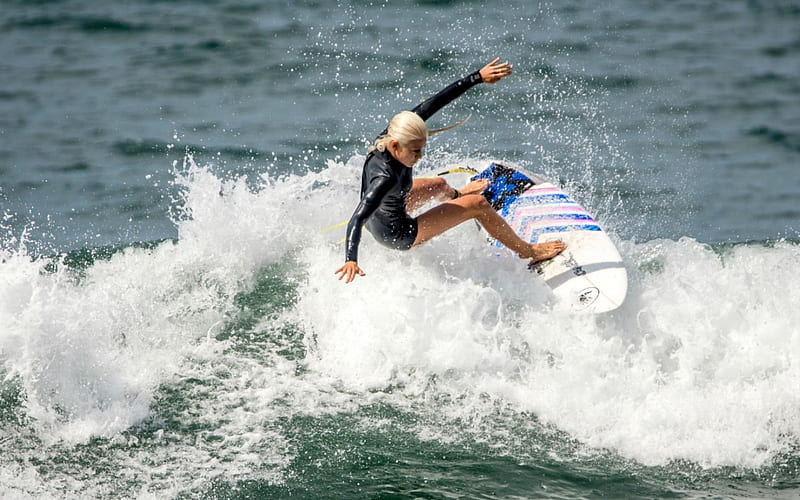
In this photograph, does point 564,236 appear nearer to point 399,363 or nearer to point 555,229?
point 555,229

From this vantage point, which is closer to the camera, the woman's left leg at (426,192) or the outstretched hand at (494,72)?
the outstretched hand at (494,72)

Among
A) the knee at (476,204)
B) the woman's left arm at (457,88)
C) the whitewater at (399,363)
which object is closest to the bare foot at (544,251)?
the whitewater at (399,363)

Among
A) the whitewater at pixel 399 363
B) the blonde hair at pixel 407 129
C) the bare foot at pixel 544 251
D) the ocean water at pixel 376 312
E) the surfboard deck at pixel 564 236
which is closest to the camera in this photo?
the ocean water at pixel 376 312

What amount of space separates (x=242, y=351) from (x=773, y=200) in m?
7.73

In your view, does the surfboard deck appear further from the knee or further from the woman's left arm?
the woman's left arm

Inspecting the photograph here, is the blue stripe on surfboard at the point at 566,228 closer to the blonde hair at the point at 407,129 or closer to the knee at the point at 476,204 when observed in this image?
the knee at the point at 476,204

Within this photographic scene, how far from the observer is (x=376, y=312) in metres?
7.05

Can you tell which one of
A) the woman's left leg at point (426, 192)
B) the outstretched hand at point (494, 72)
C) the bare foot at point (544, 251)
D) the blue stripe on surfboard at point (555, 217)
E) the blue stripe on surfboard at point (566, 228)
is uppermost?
the outstretched hand at point (494, 72)

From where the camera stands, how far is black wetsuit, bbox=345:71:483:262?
637 cm

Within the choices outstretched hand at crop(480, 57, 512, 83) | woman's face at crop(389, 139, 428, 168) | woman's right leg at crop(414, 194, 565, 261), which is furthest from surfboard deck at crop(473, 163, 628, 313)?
woman's face at crop(389, 139, 428, 168)

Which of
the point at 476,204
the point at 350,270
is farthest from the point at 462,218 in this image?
the point at 350,270

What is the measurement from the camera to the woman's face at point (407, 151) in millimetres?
A: 6336

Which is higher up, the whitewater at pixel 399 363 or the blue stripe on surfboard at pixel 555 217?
the blue stripe on surfboard at pixel 555 217

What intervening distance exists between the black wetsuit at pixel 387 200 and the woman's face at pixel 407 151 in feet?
0.34
